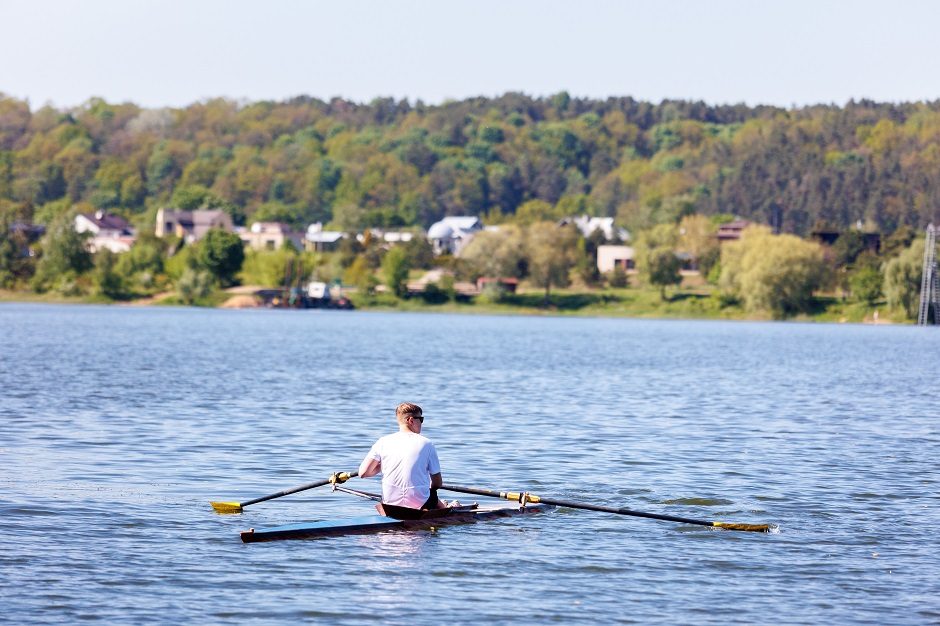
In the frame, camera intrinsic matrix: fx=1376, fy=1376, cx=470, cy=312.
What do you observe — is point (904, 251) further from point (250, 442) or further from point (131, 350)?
point (250, 442)

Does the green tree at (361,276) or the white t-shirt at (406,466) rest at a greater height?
the green tree at (361,276)

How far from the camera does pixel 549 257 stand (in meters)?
154

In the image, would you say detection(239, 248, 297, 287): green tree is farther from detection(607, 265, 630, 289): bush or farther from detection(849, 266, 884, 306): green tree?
detection(849, 266, 884, 306): green tree

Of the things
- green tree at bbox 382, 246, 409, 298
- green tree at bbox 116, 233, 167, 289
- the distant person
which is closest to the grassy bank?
green tree at bbox 382, 246, 409, 298

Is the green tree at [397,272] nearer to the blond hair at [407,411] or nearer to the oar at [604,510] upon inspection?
the oar at [604,510]

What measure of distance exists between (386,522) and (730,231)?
579 feet

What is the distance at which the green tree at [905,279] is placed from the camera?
131625 millimetres

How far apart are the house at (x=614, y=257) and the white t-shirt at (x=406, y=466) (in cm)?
16264

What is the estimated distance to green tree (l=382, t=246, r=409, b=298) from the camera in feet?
515

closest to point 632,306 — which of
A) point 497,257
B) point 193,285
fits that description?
point 497,257

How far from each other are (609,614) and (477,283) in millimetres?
144433

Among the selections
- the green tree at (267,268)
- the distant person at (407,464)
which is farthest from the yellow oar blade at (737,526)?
the green tree at (267,268)

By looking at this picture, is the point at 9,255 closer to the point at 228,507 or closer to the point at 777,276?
the point at 777,276

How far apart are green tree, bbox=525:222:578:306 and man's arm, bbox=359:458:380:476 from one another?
134778 millimetres
